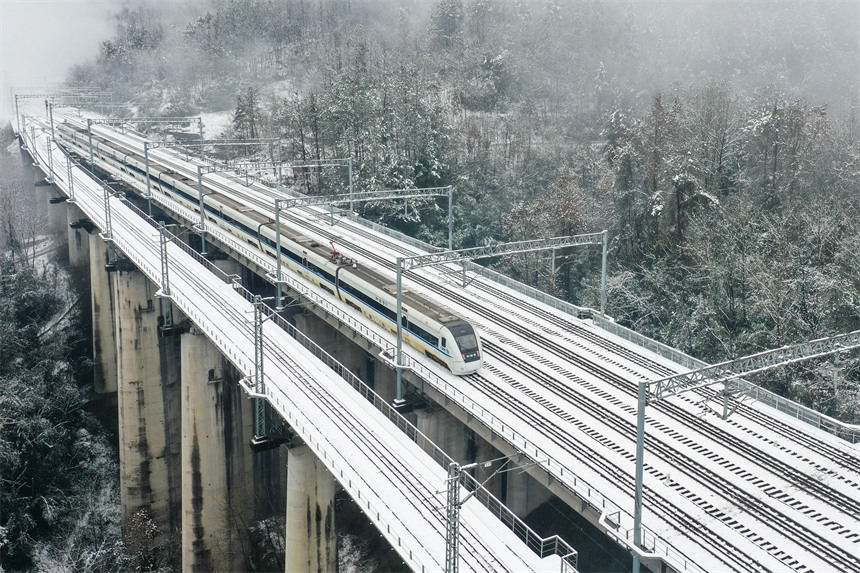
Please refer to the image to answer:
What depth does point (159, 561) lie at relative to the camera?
5100cm

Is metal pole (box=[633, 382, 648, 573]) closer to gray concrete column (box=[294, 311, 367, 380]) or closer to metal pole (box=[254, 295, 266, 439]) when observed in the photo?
metal pole (box=[254, 295, 266, 439])

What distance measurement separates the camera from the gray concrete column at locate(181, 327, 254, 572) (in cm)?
4391

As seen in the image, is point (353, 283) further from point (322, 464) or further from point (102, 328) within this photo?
point (102, 328)

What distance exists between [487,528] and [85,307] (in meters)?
67.0

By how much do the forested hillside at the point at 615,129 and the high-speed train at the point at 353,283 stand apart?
56.6ft

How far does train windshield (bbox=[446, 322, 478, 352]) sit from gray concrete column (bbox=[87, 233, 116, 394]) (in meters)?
44.8

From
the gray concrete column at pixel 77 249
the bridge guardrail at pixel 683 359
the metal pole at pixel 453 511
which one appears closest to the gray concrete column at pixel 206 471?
the bridge guardrail at pixel 683 359

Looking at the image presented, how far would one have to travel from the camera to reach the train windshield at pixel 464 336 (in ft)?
109

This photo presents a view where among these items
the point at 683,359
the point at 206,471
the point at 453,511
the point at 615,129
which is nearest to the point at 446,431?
the point at 683,359

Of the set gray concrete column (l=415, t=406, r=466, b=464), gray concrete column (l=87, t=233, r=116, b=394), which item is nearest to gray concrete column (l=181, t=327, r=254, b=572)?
gray concrete column (l=415, t=406, r=466, b=464)

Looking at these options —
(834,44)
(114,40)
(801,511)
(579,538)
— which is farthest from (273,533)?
(114,40)

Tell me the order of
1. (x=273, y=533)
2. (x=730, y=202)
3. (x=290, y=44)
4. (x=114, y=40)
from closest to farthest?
(x=273, y=533), (x=730, y=202), (x=290, y=44), (x=114, y=40)

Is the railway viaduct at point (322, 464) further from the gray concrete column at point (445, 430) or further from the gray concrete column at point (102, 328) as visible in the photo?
the gray concrete column at point (102, 328)

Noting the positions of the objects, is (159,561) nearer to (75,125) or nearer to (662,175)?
(662,175)
